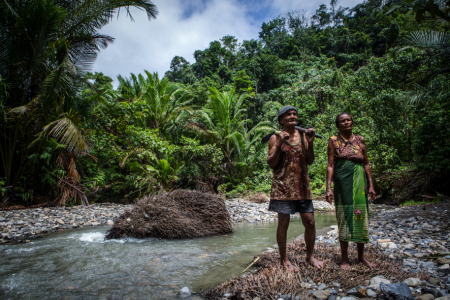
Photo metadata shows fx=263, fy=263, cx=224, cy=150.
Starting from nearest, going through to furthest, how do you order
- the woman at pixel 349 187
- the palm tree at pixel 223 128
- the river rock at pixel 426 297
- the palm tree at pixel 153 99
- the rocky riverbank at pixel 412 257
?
the river rock at pixel 426 297 → the rocky riverbank at pixel 412 257 → the woman at pixel 349 187 → the palm tree at pixel 153 99 → the palm tree at pixel 223 128

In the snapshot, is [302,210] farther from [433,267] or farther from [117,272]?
[117,272]

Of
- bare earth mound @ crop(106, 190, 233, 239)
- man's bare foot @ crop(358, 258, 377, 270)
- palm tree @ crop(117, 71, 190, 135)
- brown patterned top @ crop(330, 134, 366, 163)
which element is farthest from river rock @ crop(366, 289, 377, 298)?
palm tree @ crop(117, 71, 190, 135)

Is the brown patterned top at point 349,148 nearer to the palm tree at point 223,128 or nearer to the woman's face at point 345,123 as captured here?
the woman's face at point 345,123

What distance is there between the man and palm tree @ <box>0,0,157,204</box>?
6.91 m

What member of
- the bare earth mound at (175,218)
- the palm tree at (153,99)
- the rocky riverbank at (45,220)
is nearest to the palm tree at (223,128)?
the palm tree at (153,99)

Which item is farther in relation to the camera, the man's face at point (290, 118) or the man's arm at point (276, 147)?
the man's face at point (290, 118)

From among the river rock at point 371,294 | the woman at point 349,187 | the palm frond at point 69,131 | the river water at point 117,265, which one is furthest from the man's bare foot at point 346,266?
the palm frond at point 69,131

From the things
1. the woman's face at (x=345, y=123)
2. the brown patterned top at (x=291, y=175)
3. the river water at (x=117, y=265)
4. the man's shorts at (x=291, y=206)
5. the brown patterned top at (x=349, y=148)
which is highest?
the woman's face at (x=345, y=123)

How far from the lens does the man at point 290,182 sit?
8.58ft

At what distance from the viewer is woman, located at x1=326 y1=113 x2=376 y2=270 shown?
8.36ft

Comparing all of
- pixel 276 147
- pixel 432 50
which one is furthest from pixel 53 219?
pixel 432 50

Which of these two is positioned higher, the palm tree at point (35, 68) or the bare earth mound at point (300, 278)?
the palm tree at point (35, 68)

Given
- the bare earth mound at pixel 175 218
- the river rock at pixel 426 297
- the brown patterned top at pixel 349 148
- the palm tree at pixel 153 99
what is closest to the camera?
the river rock at pixel 426 297

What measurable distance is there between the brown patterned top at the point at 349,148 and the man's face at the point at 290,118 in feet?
1.59
